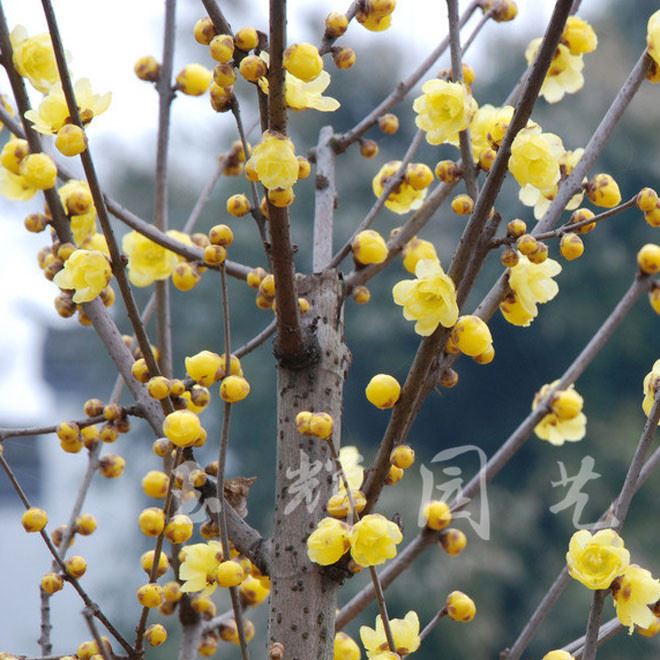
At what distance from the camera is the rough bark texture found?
922 mm

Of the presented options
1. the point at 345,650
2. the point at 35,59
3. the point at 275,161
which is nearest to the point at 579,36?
the point at 275,161

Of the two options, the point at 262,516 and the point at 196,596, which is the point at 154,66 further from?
the point at 262,516

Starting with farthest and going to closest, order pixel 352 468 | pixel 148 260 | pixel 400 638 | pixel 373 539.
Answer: pixel 148 260, pixel 352 468, pixel 400 638, pixel 373 539

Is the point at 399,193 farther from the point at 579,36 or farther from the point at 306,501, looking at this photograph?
the point at 306,501

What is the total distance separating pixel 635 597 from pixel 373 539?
0.20 meters

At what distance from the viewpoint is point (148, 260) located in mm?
1208

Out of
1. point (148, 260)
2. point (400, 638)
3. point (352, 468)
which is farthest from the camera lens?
point (148, 260)

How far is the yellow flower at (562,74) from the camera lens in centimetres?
114

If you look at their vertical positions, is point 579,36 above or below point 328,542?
above

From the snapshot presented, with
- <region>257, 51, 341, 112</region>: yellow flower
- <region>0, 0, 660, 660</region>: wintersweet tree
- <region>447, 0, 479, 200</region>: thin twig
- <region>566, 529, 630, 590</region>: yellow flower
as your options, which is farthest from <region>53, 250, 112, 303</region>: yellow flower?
<region>566, 529, 630, 590</region>: yellow flower

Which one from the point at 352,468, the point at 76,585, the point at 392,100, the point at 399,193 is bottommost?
the point at 76,585

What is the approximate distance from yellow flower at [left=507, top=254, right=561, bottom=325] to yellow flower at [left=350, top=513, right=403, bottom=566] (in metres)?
0.21

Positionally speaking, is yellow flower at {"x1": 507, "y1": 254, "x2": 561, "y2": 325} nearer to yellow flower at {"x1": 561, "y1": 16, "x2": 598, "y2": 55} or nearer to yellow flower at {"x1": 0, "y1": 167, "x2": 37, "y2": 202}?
yellow flower at {"x1": 561, "y1": 16, "x2": 598, "y2": 55}

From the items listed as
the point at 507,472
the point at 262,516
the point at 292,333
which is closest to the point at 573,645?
the point at 292,333
